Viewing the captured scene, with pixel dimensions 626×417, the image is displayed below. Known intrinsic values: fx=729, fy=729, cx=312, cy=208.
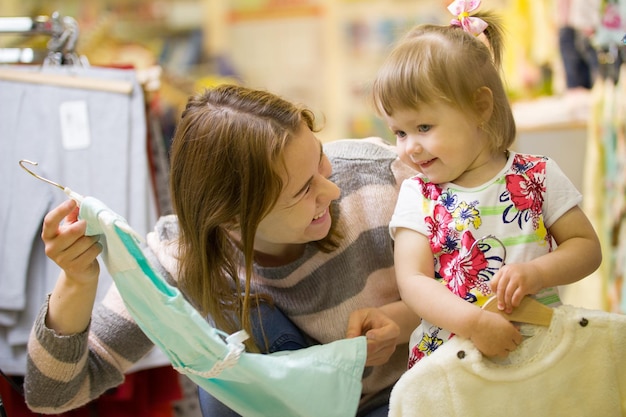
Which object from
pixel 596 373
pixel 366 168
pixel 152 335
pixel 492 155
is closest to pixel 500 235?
pixel 492 155

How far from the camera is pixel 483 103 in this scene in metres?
1.03

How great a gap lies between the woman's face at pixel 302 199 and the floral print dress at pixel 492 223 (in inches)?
6.2

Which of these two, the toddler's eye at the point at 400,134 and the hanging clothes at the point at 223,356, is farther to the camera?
the toddler's eye at the point at 400,134

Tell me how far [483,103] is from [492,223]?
17 centimetres

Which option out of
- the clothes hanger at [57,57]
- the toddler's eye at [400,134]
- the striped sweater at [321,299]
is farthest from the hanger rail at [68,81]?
the toddler's eye at [400,134]

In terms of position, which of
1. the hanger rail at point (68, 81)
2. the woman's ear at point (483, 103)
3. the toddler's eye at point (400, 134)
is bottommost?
the hanger rail at point (68, 81)

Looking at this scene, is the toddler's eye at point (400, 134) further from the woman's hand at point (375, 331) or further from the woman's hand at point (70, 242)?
the woman's hand at point (70, 242)

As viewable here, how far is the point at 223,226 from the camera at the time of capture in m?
1.14

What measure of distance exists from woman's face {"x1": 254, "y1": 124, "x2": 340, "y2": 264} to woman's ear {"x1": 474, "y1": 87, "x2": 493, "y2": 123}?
25cm

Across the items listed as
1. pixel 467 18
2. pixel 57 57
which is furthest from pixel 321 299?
pixel 57 57

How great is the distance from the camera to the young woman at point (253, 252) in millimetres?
1084

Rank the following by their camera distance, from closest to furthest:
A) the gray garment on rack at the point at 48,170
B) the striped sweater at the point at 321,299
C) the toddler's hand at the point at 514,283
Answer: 1. the toddler's hand at the point at 514,283
2. the striped sweater at the point at 321,299
3. the gray garment on rack at the point at 48,170

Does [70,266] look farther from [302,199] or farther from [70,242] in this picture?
[302,199]

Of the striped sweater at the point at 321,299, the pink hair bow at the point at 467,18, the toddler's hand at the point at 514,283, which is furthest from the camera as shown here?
the striped sweater at the point at 321,299
